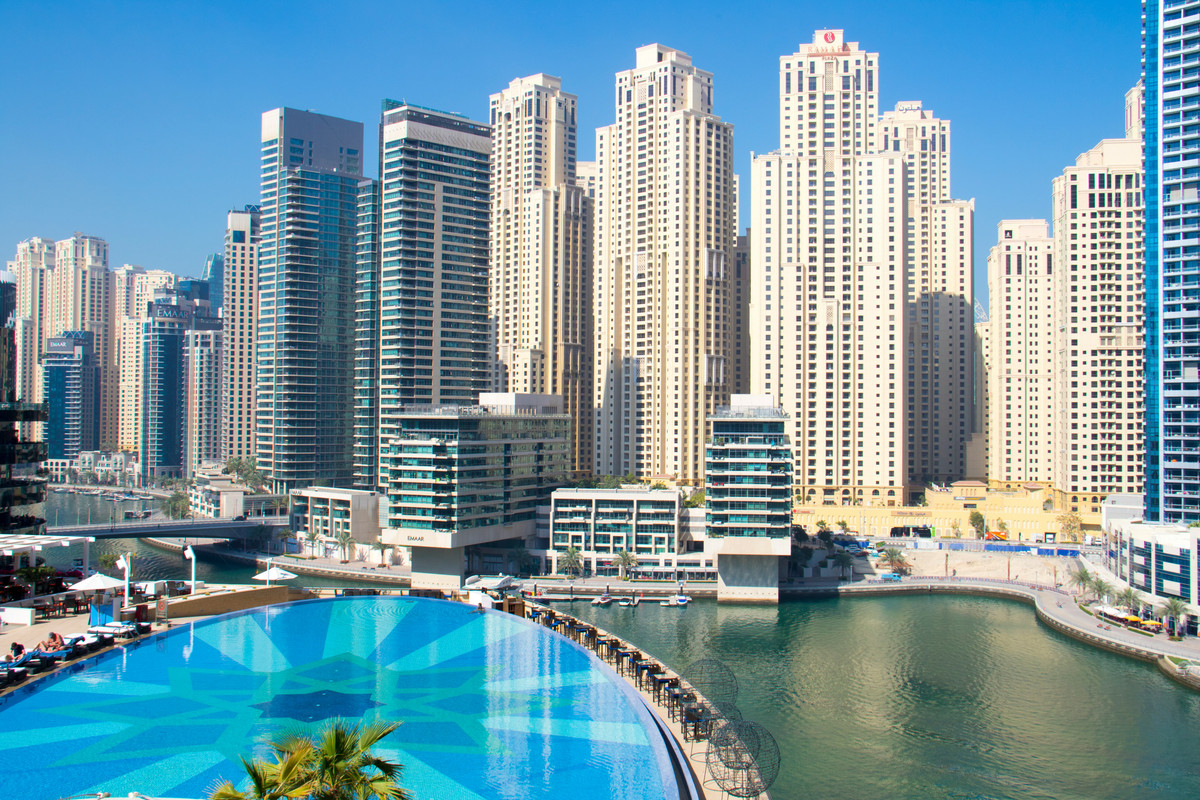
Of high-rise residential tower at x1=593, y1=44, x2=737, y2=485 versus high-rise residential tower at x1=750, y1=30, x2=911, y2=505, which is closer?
high-rise residential tower at x1=750, y1=30, x2=911, y2=505

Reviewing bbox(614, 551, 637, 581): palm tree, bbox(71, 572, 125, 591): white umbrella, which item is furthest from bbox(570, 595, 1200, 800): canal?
bbox(71, 572, 125, 591): white umbrella

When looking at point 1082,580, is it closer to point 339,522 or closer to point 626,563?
point 626,563

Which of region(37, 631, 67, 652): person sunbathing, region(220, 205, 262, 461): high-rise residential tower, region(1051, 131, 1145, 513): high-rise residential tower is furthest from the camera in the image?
region(220, 205, 262, 461): high-rise residential tower

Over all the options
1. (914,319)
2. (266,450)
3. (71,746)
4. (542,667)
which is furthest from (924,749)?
(914,319)

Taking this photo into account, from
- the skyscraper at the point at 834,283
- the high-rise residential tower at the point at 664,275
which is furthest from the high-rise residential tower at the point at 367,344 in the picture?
the skyscraper at the point at 834,283

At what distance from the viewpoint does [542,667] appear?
34.9 meters

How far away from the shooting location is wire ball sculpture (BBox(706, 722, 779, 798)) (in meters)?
25.1

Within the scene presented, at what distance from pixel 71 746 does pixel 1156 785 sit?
3752 centimetres

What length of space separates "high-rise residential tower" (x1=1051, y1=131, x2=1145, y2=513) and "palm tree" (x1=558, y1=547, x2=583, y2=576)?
52.5 metres

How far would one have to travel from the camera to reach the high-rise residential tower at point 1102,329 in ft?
319

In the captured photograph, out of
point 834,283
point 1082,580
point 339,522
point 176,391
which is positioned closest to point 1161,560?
point 1082,580

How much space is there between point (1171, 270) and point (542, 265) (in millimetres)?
74660

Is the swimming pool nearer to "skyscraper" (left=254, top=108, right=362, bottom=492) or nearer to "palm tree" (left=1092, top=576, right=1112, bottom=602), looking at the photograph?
"palm tree" (left=1092, top=576, right=1112, bottom=602)

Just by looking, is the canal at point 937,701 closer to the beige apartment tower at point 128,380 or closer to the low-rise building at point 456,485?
the low-rise building at point 456,485
